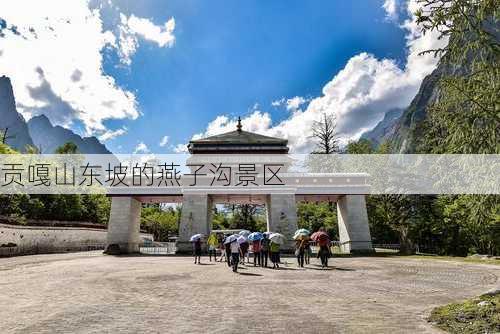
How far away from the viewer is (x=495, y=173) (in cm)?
748

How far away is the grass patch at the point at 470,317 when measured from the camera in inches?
215

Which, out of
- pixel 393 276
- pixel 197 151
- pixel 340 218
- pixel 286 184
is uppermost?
pixel 197 151

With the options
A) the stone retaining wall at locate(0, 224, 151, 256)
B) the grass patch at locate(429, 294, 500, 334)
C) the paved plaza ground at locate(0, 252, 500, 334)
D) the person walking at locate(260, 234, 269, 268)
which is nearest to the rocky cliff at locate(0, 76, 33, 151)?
the stone retaining wall at locate(0, 224, 151, 256)

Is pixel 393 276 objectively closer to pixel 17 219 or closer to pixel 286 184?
pixel 286 184

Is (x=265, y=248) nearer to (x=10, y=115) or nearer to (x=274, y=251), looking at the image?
(x=274, y=251)

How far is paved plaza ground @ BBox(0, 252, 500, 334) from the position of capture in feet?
19.3

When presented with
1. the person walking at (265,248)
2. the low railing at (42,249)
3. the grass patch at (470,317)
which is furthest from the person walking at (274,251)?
the low railing at (42,249)

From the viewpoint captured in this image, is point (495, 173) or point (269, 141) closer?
point (495, 173)

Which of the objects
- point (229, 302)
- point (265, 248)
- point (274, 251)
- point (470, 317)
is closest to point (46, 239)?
point (265, 248)

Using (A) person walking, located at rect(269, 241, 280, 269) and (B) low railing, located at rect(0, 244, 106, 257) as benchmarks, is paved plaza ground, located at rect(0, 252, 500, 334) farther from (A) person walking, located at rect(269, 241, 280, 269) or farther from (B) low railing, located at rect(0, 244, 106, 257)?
(B) low railing, located at rect(0, 244, 106, 257)

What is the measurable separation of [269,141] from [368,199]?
11.3m

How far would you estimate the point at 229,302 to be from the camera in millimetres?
7922

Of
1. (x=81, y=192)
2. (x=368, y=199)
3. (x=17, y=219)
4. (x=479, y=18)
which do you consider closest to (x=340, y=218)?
(x=368, y=199)

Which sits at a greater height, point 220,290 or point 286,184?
point 286,184
